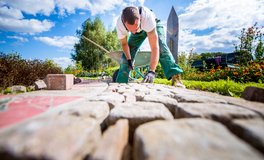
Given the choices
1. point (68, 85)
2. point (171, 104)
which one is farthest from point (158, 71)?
point (171, 104)

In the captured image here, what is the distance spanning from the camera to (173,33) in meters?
6.27

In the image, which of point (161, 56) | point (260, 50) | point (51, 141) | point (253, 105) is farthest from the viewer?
point (260, 50)

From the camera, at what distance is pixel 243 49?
6551 millimetres

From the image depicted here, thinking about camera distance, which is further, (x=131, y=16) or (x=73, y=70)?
(x=73, y=70)

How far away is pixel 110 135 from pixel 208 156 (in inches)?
13.1

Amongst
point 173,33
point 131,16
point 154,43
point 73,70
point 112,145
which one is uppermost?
point 173,33

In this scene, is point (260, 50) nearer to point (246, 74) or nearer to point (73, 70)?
point (246, 74)

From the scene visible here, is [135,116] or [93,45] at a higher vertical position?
[93,45]

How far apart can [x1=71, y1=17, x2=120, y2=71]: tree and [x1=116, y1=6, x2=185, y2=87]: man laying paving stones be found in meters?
18.1

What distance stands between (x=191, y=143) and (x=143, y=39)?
326 centimetres

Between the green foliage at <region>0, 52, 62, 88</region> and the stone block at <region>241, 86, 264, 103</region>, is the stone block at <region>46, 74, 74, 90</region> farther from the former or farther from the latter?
the stone block at <region>241, 86, 264, 103</region>

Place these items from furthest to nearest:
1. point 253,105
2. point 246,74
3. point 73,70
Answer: point 73,70 → point 246,74 → point 253,105

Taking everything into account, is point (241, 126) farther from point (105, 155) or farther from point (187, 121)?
point (105, 155)

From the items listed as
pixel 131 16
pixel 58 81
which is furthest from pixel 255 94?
pixel 58 81
